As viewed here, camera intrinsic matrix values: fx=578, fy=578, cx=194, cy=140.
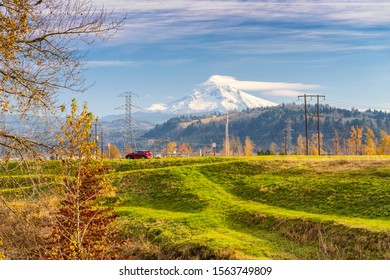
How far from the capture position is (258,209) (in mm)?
36031

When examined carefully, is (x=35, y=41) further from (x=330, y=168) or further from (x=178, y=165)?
(x=178, y=165)

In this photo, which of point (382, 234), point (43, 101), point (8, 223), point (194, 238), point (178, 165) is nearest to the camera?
point (43, 101)

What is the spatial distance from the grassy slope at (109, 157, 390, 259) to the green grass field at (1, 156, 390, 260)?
0.06 metres

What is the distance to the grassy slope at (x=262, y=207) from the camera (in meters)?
28.5

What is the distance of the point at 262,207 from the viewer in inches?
1449

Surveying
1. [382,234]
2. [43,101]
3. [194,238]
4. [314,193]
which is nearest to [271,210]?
[314,193]

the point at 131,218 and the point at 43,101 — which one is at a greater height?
the point at 43,101

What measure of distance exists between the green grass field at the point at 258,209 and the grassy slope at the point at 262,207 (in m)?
0.06

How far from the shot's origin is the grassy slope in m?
28.5

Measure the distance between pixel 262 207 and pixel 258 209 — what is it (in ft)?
2.80

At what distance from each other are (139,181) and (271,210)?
14544 mm

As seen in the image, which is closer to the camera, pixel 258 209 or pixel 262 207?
pixel 258 209

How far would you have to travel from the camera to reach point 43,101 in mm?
18531

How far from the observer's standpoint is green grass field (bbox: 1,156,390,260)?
28.4 metres
